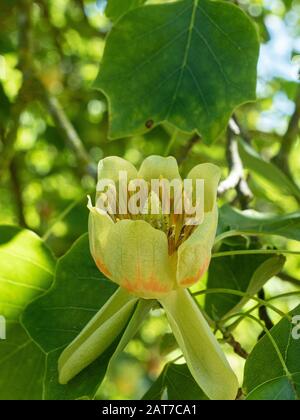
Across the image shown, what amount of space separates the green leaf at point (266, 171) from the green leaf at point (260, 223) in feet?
0.86

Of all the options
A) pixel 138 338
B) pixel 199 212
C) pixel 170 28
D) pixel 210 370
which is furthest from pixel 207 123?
pixel 138 338

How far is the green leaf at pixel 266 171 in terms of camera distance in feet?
6.00

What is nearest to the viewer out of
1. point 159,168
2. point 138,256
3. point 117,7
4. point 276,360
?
point 138,256

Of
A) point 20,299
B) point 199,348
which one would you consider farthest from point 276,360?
point 20,299

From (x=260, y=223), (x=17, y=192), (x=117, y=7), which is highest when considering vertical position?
(x=117, y=7)

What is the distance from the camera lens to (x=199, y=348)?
1134 mm

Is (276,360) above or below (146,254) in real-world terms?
below

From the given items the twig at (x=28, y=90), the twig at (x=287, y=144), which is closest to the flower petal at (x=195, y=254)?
the twig at (x=287, y=144)

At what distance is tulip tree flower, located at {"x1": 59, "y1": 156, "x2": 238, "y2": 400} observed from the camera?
3.63 feet

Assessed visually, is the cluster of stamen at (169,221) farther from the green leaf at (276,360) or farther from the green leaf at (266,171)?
the green leaf at (266,171)

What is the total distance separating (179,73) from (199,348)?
0.69 meters

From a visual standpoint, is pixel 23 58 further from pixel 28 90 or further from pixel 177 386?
pixel 177 386
